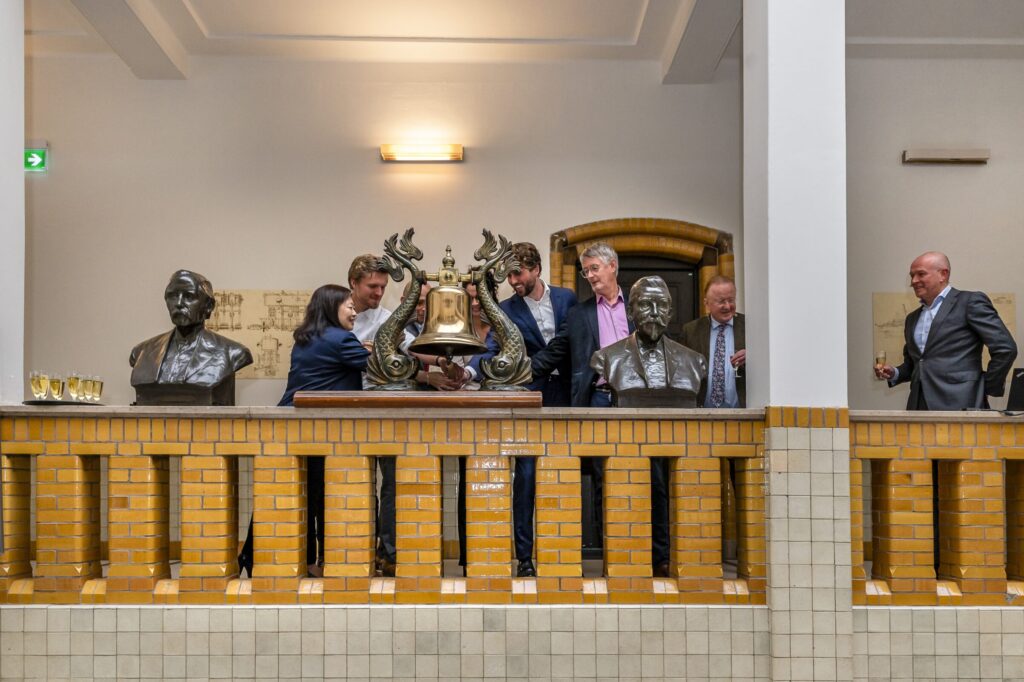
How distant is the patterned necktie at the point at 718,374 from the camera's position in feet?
20.1

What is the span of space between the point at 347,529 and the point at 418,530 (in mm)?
355

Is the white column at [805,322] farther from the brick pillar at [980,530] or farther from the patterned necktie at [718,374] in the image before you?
the patterned necktie at [718,374]

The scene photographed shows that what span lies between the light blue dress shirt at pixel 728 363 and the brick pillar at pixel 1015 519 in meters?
1.51

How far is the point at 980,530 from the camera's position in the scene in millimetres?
5297

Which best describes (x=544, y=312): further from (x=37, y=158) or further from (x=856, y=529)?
(x=37, y=158)

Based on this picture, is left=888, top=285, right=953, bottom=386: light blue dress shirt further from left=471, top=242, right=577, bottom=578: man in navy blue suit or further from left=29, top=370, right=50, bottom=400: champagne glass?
left=29, top=370, right=50, bottom=400: champagne glass

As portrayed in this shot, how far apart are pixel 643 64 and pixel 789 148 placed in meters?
A: 4.10

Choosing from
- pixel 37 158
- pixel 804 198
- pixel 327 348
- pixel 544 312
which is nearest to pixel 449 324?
pixel 327 348

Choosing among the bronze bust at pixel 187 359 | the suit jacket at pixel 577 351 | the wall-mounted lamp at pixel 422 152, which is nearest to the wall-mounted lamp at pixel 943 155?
the wall-mounted lamp at pixel 422 152

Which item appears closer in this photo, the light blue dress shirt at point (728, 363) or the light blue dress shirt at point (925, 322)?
the light blue dress shirt at point (728, 363)

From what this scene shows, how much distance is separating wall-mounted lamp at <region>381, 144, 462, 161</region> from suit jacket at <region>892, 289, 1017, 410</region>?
431cm

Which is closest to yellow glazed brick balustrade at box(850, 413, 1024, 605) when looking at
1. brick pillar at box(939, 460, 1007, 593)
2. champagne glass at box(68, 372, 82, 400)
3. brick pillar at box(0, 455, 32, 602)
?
brick pillar at box(939, 460, 1007, 593)

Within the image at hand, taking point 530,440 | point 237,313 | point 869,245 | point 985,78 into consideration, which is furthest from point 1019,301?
point 237,313

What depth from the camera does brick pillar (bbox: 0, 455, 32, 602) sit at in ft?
17.2
